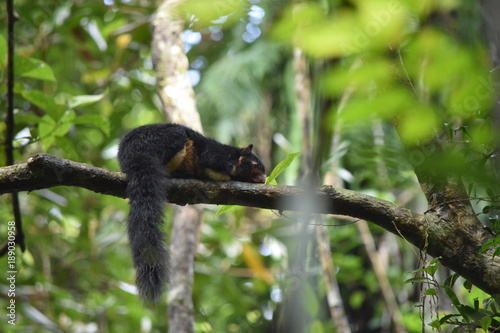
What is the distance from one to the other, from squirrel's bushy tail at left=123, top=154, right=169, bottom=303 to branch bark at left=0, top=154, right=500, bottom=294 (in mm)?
193

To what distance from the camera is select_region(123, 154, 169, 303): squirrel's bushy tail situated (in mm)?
2160

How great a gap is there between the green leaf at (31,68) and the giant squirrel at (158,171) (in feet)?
1.80

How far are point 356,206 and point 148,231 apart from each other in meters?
0.92

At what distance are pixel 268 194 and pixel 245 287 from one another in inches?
127

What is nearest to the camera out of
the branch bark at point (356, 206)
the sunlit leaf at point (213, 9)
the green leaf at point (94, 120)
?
the sunlit leaf at point (213, 9)

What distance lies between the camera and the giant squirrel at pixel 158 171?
7.22 ft

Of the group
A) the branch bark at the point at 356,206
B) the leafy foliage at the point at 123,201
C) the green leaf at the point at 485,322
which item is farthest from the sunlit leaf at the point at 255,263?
the green leaf at the point at 485,322

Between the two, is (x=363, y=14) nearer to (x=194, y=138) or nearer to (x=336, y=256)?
(x=194, y=138)

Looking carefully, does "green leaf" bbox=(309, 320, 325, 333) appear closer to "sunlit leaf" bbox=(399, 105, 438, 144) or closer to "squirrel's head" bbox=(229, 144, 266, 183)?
"squirrel's head" bbox=(229, 144, 266, 183)

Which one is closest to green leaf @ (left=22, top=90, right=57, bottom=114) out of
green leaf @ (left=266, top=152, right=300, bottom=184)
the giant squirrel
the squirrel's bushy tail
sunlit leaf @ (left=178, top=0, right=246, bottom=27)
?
the giant squirrel

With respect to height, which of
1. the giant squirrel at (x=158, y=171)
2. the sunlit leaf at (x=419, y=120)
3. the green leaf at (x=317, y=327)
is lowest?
the green leaf at (x=317, y=327)

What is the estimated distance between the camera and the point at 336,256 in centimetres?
498

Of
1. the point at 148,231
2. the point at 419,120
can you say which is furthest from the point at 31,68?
the point at 419,120

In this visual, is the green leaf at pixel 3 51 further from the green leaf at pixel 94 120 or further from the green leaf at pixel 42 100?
the green leaf at pixel 94 120
